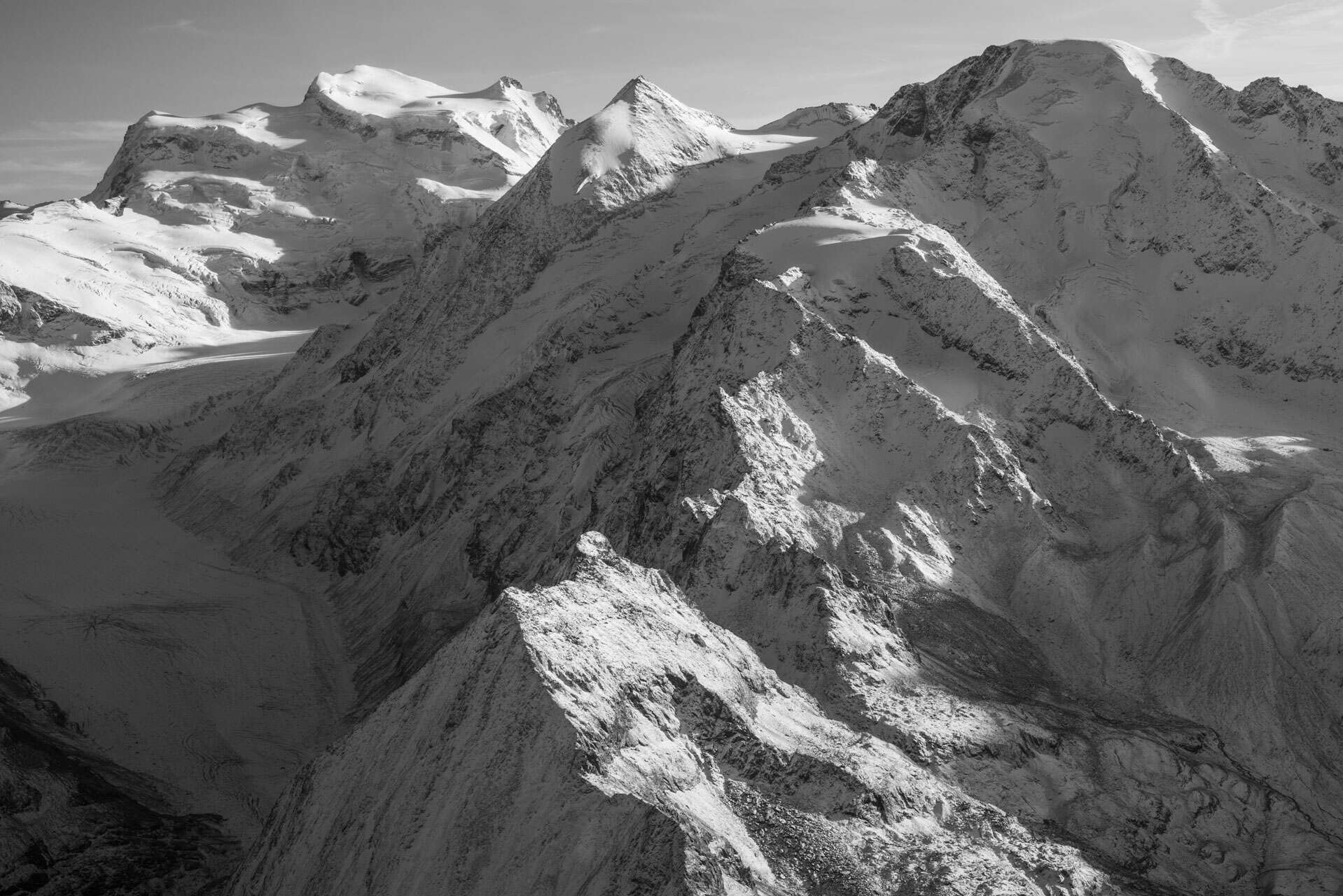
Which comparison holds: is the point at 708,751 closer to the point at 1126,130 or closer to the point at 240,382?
the point at 1126,130

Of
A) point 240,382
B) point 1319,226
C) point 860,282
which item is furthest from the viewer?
point 240,382

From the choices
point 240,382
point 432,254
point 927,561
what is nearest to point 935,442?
point 927,561

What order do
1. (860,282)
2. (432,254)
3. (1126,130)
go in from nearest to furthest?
(860,282), (1126,130), (432,254)

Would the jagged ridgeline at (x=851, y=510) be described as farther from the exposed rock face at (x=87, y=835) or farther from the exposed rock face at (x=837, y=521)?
the exposed rock face at (x=87, y=835)

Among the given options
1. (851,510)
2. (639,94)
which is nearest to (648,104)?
(639,94)

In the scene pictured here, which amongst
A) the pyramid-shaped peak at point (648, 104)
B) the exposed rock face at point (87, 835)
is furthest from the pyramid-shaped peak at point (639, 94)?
the exposed rock face at point (87, 835)

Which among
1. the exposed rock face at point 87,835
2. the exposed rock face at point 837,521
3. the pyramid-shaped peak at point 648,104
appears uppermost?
the pyramid-shaped peak at point 648,104

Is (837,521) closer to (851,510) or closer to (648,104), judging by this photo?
(851,510)

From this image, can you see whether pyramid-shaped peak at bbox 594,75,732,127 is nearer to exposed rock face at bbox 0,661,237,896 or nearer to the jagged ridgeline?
the jagged ridgeline
